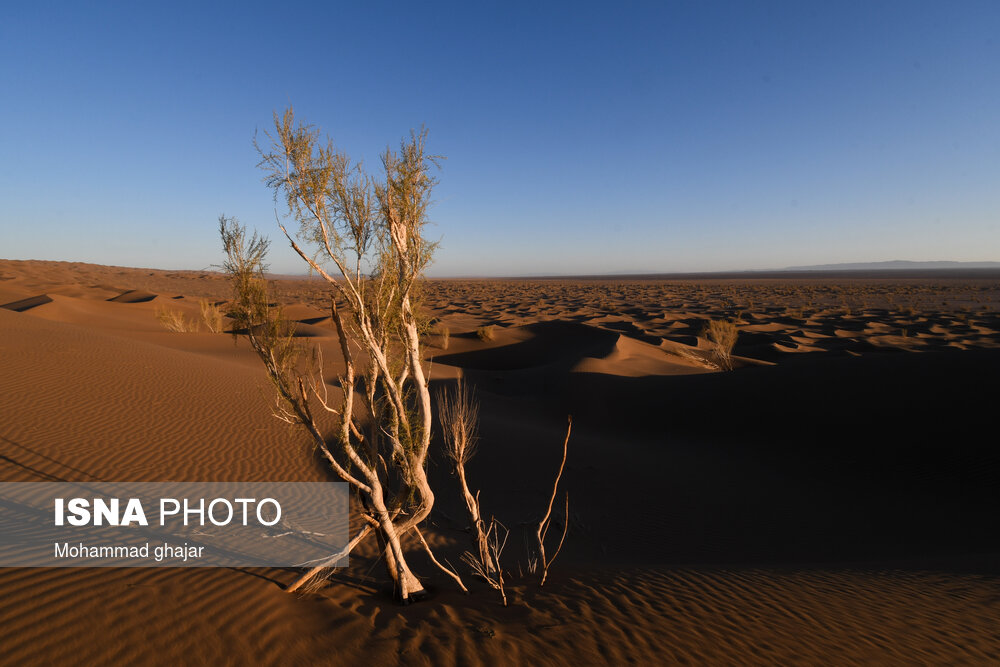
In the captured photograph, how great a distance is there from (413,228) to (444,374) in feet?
45.5

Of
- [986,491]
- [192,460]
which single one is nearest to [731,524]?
[986,491]

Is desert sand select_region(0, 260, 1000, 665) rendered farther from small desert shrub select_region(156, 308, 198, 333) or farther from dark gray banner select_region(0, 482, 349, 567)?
small desert shrub select_region(156, 308, 198, 333)

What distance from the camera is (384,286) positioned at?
4.44 meters

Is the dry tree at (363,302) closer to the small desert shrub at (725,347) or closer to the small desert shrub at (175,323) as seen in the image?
the small desert shrub at (725,347)

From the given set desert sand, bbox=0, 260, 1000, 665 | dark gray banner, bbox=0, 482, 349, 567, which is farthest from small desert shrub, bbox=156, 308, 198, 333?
dark gray banner, bbox=0, 482, 349, 567

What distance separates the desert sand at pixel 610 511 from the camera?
12.3 feet

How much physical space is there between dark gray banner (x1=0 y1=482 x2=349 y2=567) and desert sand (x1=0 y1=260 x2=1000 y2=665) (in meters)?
0.35

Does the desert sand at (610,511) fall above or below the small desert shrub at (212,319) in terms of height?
below

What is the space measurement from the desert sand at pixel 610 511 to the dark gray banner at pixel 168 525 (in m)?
0.35

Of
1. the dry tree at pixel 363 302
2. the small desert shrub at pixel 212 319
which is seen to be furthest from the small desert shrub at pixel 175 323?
the dry tree at pixel 363 302

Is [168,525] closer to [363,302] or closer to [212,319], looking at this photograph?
[363,302]

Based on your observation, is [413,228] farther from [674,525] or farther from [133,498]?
[674,525]

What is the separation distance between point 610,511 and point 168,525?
6352 mm

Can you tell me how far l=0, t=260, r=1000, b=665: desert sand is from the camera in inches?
147
